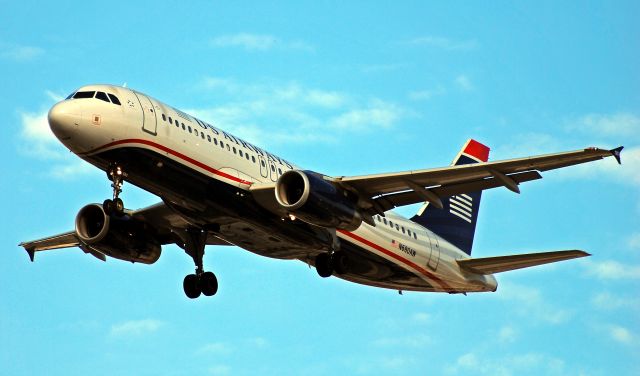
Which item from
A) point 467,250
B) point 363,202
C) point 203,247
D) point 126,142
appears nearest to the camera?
point 126,142

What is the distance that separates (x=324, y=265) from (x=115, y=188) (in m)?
8.34

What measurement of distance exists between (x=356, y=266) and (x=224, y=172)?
24.6 ft

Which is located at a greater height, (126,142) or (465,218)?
(465,218)

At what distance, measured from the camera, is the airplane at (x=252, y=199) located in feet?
126

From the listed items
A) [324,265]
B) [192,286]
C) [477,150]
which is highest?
[477,150]

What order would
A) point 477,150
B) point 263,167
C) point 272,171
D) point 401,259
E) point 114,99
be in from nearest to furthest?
point 114,99 → point 263,167 → point 272,171 → point 401,259 → point 477,150

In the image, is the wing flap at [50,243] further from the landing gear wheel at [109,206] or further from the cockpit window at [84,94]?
the cockpit window at [84,94]

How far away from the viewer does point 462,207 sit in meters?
52.9

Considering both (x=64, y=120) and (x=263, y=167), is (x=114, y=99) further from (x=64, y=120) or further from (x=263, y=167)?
(x=263, y=167)

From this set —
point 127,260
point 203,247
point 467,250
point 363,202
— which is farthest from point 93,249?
point 467,250

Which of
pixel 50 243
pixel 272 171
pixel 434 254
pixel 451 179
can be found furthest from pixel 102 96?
pixel 434 254

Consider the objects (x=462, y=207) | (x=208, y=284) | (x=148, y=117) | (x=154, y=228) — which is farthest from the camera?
(x=462, y=207)

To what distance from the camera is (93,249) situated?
4619 cm

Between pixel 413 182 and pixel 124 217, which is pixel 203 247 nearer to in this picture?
pixel 124 217
